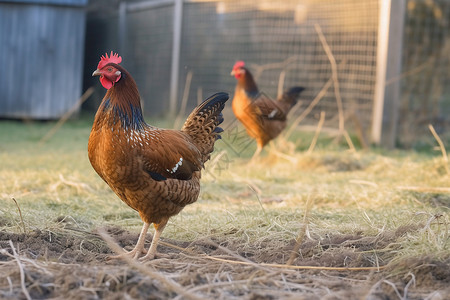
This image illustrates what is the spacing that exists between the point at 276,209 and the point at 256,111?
243 cm

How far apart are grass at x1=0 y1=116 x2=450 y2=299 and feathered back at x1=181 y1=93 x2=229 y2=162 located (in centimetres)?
62

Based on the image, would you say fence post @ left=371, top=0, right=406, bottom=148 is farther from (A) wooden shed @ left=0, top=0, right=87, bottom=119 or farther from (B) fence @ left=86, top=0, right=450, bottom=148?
(A) wooden shed @ left=0, top=0, right=87, bottom=119

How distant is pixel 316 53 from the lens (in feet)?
31.2

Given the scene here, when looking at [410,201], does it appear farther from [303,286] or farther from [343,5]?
[343,5]

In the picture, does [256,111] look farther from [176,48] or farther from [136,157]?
[176,48]

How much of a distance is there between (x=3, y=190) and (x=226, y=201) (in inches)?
84.5

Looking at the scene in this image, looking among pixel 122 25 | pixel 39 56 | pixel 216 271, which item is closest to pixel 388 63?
pixel 216 271

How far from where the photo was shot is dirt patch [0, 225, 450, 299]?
107 inches

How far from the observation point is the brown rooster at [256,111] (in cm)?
742

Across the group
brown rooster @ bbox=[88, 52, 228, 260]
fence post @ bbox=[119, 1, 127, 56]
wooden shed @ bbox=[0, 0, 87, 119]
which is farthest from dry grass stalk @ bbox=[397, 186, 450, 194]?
fence post @ bbox=[119, 1, 127, 56]

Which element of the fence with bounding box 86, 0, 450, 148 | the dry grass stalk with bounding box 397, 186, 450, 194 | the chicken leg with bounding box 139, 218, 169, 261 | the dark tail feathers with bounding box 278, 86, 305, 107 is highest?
the fence with bounding box 86, 0, 450, 148

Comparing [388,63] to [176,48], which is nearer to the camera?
[388,63]

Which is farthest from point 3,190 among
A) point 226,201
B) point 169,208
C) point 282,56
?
point 282,56

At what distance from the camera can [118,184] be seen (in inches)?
142
